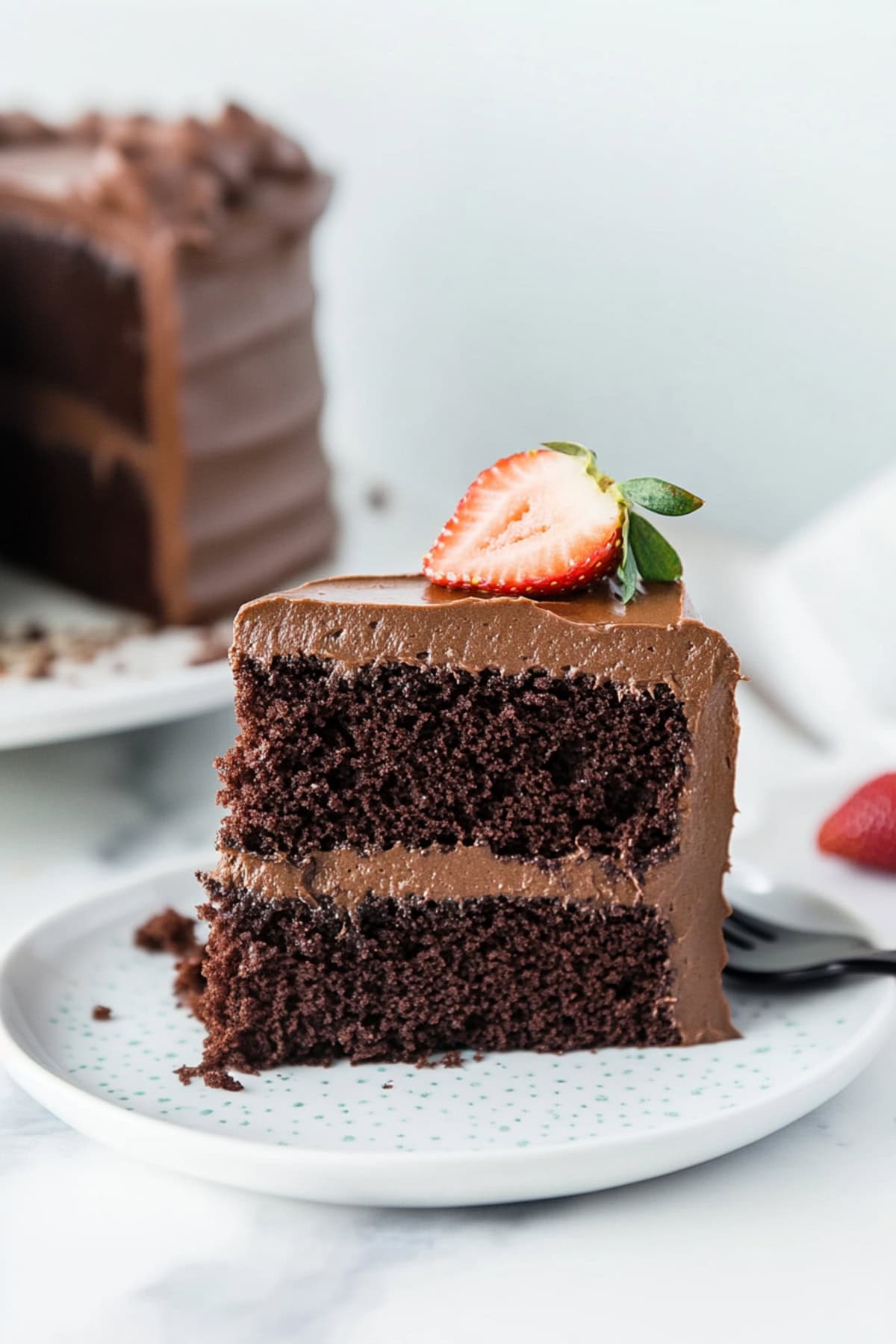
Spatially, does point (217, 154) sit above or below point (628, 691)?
above

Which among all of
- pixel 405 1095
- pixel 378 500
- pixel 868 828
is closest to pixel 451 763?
pixel 405 1095

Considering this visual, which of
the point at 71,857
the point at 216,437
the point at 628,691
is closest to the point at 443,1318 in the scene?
the point at 628,691

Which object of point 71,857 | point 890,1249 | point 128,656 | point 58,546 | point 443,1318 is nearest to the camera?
point 443,1318

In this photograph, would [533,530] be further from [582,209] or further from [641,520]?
[582,209]

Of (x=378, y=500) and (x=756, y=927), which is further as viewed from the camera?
(x=378, y=500)

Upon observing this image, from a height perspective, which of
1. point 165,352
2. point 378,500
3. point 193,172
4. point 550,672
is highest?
point 193,172

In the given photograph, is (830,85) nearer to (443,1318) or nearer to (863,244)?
(863,244)

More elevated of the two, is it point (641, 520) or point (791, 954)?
point (641, 520)
